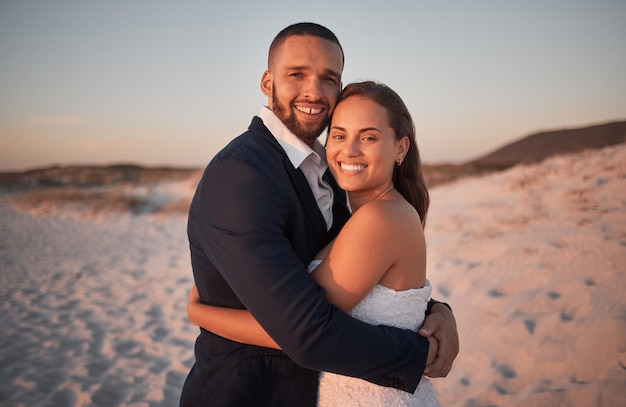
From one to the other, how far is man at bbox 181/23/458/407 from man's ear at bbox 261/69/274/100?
61 mm

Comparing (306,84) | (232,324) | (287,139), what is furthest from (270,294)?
(306,84)

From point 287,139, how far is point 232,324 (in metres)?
0.84

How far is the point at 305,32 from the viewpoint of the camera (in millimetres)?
2234

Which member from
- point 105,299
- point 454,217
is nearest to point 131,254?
point 105,299

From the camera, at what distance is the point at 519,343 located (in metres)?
4.55

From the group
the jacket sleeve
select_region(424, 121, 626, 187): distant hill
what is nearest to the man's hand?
the jacket sleeve

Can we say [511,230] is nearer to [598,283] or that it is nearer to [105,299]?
[598,283]

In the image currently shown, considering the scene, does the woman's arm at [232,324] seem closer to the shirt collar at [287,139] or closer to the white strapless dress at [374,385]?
the white strapless dress at [374,385]

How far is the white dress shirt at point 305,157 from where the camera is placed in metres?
1.95

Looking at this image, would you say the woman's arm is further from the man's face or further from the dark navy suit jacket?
the man's face

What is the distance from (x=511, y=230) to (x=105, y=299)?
24.7 feet

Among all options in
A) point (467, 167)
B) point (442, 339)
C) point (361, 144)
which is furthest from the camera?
point (467, 167)

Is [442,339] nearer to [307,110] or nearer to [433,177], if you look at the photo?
[307,110]

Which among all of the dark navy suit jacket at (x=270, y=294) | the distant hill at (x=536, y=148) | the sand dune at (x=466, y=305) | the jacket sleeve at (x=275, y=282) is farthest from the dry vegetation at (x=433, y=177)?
the jacket sleeve at (x=275, y=282)
